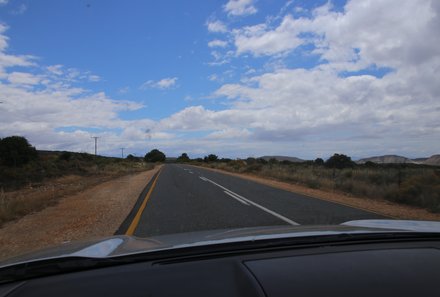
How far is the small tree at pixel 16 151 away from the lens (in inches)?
2308

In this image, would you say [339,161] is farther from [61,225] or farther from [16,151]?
[61,225]

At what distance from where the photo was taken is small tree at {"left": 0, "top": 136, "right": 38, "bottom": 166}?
192 ft

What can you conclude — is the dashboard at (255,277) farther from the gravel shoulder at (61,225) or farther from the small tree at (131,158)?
the small tree at (131,158)

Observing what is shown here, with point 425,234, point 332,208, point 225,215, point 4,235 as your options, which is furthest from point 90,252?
point 332,208

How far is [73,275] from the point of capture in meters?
2.24

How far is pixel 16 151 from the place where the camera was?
59.8 m

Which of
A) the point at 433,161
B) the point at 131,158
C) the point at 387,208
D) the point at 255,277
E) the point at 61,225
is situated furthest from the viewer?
the point at 131,158

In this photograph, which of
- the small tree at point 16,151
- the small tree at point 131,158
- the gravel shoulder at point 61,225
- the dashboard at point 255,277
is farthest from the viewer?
the small tree at point 131,158

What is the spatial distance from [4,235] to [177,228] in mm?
3989

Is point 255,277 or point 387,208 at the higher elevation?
point 255,277

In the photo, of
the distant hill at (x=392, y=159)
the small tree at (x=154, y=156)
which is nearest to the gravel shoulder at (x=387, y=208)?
the distant hill at (x=392, y=159)

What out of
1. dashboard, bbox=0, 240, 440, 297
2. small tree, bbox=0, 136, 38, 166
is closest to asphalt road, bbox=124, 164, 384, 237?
dashboard, bbox=0, 240, 440, 297

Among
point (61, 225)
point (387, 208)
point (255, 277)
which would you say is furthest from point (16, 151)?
point (255, 277)

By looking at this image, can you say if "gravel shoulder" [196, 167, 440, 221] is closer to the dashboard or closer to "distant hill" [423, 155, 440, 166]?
the dashboard
